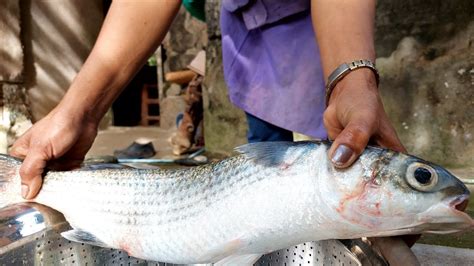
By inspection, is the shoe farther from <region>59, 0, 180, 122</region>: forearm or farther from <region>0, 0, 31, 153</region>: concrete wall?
<region>59, 0, 180, 122</region>: forearm

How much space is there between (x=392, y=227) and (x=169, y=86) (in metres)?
5.67

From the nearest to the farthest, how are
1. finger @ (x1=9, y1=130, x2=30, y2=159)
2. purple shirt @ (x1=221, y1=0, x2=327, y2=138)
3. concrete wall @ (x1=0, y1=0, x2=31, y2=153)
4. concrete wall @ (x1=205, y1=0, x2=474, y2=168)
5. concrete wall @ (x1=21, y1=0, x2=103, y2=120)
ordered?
finger @ (x1=9, y1=130, x2=30, y2=159)
purple shirt @ (x1=221, y1=0, x2=327, y2=138)
concrete wall @ (x1=205, y1=0, x2=474, y2=168)
concrete wall @ (x1=0, y1=0, x2=31, y2=153)
concrete wall @ (x1=21, y1=0, x2=103, y2=120)

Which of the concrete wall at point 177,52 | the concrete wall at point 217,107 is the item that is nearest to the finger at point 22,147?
the concrete wall at point 217,107

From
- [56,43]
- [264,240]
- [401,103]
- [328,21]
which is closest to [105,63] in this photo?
[328,21]

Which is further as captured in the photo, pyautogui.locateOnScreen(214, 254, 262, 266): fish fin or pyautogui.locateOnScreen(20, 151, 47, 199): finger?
pyautogui.locateOnScreen(20, 151, 47, 199): finger

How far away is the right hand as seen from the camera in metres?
1.26

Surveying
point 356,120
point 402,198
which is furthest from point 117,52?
point 402,198

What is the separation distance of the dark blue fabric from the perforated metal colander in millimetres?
563

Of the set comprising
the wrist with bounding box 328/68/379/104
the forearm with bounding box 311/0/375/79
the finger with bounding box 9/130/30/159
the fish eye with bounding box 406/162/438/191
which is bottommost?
the fish eye with bounding box 406/162/438/191

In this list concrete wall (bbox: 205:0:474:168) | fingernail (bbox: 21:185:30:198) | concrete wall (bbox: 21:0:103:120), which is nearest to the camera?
fingernail (bbox: 21:185:30:198)

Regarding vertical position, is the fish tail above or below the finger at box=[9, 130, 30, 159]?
below

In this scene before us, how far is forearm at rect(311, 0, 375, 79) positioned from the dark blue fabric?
527mm

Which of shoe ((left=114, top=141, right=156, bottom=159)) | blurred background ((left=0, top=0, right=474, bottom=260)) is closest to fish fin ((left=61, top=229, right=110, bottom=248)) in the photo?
blurred background ((left=0, top=0, right=474, bottom=260))

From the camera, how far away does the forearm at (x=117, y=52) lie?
141 centimetres
